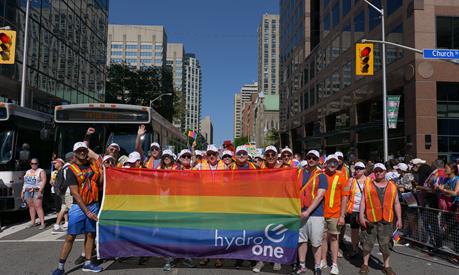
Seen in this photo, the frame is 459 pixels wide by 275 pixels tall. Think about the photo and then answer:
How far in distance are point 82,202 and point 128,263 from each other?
1373mm

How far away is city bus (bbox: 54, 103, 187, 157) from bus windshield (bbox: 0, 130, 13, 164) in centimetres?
126

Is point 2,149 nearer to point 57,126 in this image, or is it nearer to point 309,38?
point 57,126

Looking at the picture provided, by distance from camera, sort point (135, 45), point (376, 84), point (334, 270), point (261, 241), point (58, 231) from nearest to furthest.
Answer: point (261, 241)
point (334, 270)
point (58, 231)
point (376, 84)
point (135, 45)

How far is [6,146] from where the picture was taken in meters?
10.0

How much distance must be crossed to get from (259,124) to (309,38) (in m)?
87.4

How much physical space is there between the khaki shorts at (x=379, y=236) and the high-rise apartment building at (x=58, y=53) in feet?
82.0

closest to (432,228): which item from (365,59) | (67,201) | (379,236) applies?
(379,236)

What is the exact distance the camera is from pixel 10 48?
49.2 feet

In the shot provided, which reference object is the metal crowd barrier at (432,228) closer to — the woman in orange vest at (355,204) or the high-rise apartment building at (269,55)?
the woman in orange vest at (355,204)

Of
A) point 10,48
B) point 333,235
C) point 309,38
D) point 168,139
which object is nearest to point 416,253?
point 333,235

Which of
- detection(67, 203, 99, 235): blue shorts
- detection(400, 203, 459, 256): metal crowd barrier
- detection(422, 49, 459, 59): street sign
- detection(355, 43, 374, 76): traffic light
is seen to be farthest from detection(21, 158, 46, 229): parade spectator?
detection(422, 49, 459, 59): street sign

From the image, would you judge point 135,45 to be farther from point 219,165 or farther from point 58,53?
point 219,165

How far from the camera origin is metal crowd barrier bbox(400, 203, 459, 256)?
742 centimetres

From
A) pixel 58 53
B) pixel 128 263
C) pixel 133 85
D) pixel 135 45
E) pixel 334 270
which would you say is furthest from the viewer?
pixel 135 45
